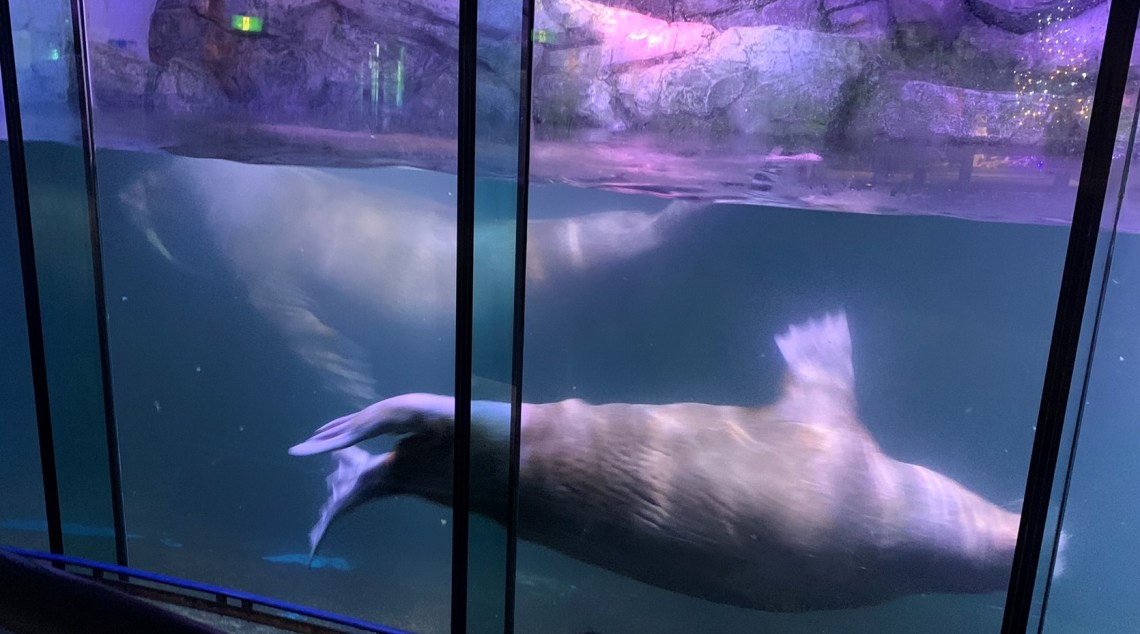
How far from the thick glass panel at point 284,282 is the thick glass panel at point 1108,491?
5.61 metres

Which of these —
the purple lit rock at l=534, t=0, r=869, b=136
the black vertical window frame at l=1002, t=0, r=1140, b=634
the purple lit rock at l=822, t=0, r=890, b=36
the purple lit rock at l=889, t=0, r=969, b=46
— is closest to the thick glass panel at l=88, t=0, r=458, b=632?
the purple lit rock at l=534, t=0, r=869, b=136

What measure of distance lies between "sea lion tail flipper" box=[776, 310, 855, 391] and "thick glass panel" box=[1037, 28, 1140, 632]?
8.59ft

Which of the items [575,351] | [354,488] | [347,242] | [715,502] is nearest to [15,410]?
[347,242]

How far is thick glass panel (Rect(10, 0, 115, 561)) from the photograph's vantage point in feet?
11.4

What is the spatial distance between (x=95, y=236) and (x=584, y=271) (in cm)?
473

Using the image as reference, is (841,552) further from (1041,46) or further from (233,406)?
(233,406)

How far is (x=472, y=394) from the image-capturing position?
2906 mm

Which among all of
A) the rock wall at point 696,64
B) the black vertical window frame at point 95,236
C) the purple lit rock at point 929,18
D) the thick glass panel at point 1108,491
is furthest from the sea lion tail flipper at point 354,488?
the thick glass panel at point 1108,491

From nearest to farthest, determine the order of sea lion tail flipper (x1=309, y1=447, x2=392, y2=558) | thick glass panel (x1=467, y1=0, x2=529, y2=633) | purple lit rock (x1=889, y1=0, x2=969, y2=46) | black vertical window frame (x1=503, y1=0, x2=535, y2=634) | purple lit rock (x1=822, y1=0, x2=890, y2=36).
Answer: thick glass panel (x1=467, y1=0, x2=529, y2=633) < black vertical window frame (x1=503, y1=0, x2=535, y2=634) < purple lit rock (x1=889, y1=0, x2=969, y2=46) < purple lit rock (x1=822, y1=0, x2=890, y2=36) < sea lion tail flipper (x1=309, y1=447, x2=392, y2=558)

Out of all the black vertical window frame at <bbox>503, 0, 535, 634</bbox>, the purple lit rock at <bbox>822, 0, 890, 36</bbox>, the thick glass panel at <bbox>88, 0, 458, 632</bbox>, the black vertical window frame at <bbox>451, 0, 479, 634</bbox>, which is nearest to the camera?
the black vertical window frame at <bbox>451, 0, 479, 634</bbox>

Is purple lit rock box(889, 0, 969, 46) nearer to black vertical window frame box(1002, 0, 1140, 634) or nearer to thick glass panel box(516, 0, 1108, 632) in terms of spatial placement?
thick glass panel box(516, 0, 1108, 632)

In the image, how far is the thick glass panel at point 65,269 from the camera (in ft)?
11.4

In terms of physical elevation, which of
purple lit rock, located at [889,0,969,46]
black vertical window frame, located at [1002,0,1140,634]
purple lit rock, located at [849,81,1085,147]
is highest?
purple lit rock, located at [889,0,969,46]

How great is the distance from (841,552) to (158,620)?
4416mm
